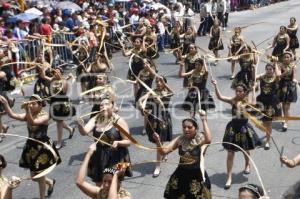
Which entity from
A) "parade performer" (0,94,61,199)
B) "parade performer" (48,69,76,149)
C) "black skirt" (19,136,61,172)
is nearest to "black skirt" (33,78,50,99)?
"parade performer" (48,69,76,149)

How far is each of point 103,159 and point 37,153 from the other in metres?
1.19

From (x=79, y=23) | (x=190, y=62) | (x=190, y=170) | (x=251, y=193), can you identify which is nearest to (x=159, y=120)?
(x=190, y=170)

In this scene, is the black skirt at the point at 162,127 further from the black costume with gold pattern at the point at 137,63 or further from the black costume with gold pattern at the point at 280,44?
the black costume with gold pattern at the point at 280,44

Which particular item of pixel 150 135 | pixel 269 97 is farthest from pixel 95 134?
pixel 269 97

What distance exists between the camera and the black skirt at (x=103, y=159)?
7367 millimetres

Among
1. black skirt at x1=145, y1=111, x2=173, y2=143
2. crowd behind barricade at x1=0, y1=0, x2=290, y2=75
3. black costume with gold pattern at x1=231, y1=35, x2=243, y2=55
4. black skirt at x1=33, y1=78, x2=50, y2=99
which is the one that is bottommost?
black skirt at x1=145, y1=111, x2=173, y2=143

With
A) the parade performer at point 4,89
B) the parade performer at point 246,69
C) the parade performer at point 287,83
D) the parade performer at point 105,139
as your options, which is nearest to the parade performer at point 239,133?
the parade performer at point 105,139

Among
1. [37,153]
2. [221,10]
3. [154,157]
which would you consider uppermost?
[221,10]

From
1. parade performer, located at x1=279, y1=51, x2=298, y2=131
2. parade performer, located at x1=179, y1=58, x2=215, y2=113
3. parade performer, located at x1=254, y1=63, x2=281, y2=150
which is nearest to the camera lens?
parade performer, located at x1=254, y1=63, x2=281, y2=150

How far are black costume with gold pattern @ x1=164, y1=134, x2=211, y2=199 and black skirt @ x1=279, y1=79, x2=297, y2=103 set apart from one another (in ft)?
17.2

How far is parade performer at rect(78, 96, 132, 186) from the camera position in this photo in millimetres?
7305

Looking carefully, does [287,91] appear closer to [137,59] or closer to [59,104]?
[137,59]

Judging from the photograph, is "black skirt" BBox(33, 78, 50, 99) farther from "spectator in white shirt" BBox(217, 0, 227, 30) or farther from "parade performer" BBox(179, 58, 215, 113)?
"spectator in white shirt" BBox(217, 0, 227, 30)

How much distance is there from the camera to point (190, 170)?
22.9ft
